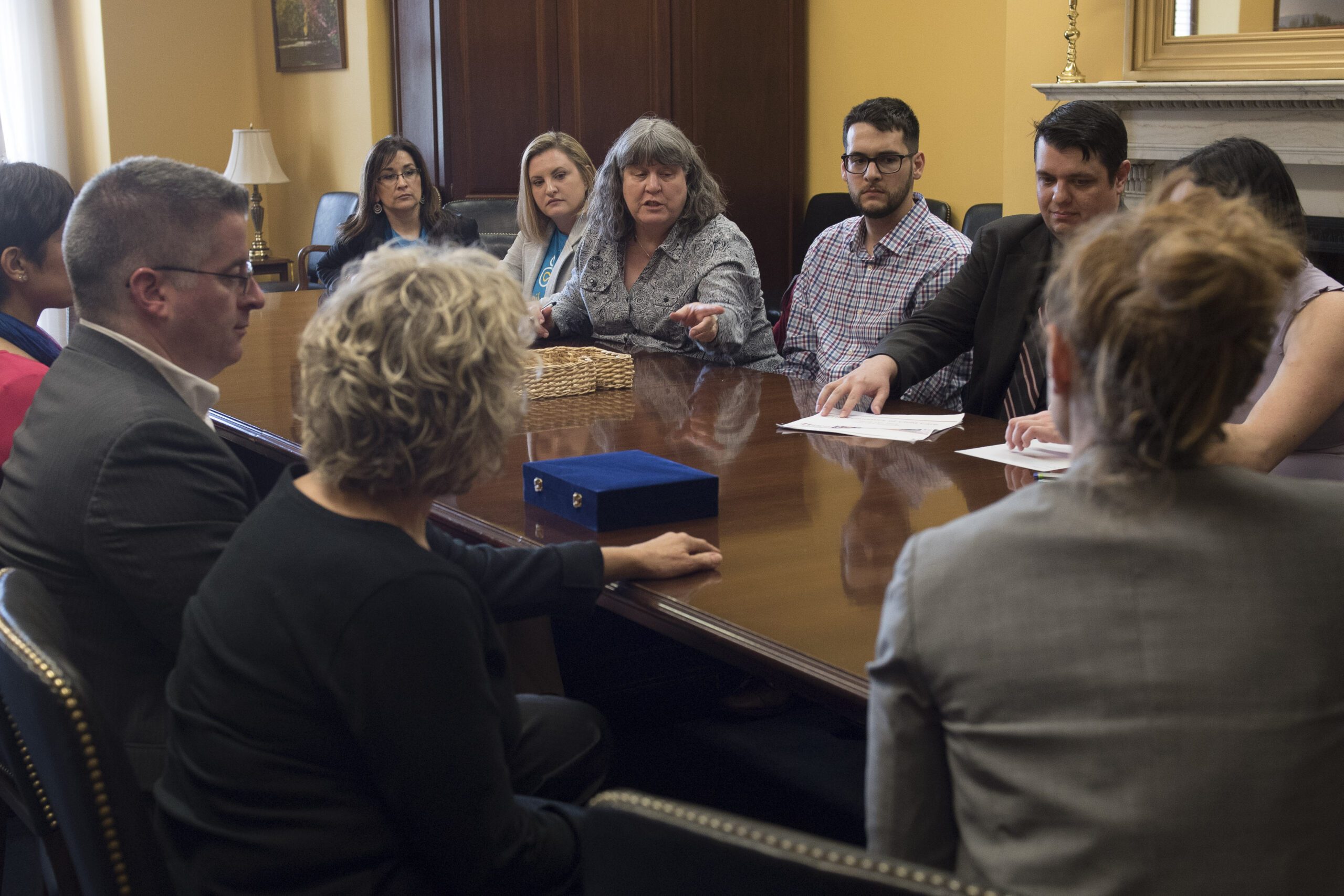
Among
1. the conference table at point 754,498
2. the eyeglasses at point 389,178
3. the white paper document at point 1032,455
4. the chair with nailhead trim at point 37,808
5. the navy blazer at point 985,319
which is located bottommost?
the chair with nailhead trim at point 37,808

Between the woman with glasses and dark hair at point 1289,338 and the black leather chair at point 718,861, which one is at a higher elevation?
the woman with glasses and dark hair at point 1289,338

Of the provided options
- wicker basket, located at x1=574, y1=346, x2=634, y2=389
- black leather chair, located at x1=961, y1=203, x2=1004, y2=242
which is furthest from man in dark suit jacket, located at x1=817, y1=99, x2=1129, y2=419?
black leather chair, located at x1=961, y1=203, x2=1004, y2=242

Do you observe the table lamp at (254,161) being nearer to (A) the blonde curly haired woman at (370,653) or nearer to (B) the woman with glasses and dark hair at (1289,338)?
(B) the woman with glasses and dark hair at (1289,338)

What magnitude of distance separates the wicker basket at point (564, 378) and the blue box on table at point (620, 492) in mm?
826

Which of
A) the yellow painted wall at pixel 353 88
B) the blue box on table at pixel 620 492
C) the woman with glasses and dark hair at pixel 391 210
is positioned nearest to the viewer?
the blue box on table at pixel 620 492

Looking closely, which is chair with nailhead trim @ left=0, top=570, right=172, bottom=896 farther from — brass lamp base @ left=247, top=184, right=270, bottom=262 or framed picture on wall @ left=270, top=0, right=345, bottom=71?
brass lamp base @ left=247, top=184, right=270, bottom=262

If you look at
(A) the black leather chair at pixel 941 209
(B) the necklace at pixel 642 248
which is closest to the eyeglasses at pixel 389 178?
(B) the necklace at pixel 642 248

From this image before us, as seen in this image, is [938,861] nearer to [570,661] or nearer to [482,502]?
[482,502]

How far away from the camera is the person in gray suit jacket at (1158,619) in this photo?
2.70 feet

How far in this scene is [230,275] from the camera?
70.4 inches

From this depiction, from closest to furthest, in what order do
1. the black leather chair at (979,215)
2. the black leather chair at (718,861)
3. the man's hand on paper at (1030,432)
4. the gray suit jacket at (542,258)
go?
the black leather chair at (718,861) < the man's hand on paper at (1030,432) < the gray suit jacket at (542,258) < the black leather chair at (979,215)

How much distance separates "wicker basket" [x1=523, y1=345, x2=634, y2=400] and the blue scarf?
91 centimetres

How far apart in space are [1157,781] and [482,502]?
3.95 feet

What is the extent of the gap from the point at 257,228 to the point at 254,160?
0.44m
